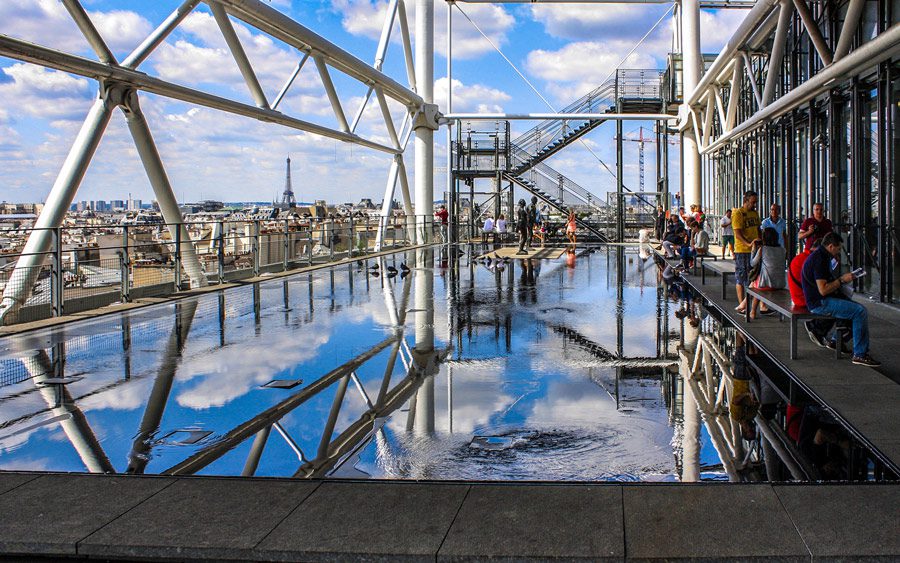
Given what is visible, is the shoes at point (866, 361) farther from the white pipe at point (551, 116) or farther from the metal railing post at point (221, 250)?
the white pipe at point (551, 116)

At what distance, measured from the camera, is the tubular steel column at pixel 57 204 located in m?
12.5

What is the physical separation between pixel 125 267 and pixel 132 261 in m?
0.35

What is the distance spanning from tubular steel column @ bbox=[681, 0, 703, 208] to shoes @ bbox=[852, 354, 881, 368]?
2766cm

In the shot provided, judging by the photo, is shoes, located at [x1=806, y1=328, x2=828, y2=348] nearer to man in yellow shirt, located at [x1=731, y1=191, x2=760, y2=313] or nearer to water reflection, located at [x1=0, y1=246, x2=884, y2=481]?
water reflection, located at [x1=0, y1=246, x2=884, y2=481]

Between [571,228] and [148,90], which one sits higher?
[148,90]

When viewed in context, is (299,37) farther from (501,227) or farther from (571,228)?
(571,228)

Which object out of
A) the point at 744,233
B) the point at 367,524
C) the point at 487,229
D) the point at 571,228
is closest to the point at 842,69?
the point at 744,233

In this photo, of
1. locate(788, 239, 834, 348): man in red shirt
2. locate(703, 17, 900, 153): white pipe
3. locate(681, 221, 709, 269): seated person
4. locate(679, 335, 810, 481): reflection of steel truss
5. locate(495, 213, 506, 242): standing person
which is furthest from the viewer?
locate(495, 213, 506, 242): standing person

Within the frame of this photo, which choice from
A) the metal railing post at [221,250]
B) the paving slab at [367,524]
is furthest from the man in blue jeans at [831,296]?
the metal railing post at [221,250]

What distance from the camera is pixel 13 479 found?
5.40 metres

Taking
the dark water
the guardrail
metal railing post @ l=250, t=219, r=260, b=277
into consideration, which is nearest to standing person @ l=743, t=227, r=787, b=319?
the dark water

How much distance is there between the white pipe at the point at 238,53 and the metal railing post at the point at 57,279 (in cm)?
654

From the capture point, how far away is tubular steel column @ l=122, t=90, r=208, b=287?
51.2ft

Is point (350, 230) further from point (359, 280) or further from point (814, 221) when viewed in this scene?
point (814, 221)
